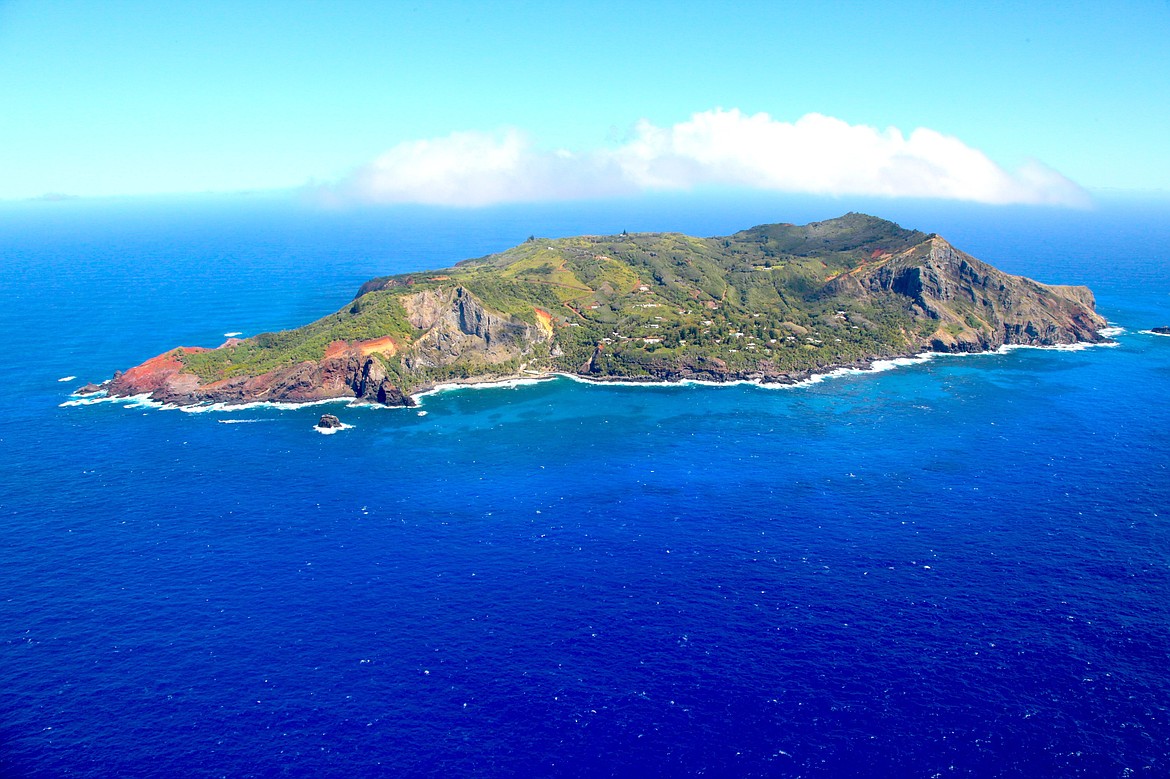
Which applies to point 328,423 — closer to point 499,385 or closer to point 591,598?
point 499,385

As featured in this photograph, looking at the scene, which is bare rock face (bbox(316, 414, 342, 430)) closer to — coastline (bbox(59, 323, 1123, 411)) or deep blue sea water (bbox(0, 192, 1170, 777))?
deep blue sea water (bbox(0, 192, 1170, 777))

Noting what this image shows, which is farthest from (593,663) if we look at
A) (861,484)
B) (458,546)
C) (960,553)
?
(861,484)

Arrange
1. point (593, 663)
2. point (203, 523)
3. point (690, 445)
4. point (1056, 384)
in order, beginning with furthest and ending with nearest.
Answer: point (1056, 384) → point (690, 445) → point (203, 523) → point (593, 663)

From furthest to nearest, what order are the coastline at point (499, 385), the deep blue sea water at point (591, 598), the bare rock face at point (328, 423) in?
the coastline at point (499, 385) → the bare rock face at point (328, 423) → the deep blue sea water at point (591, 598)

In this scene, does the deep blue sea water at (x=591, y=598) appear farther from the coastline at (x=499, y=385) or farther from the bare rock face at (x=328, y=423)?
the coastline at (x=499, y=385)

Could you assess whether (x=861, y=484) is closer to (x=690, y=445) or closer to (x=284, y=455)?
(x=690, y=445)

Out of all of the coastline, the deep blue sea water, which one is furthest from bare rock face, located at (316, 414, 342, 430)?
the coastline

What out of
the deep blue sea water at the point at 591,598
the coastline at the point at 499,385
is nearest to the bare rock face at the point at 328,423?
the deep blue sea water at the point at 591,598

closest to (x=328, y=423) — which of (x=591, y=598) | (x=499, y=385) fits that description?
(x=499, y=385)
